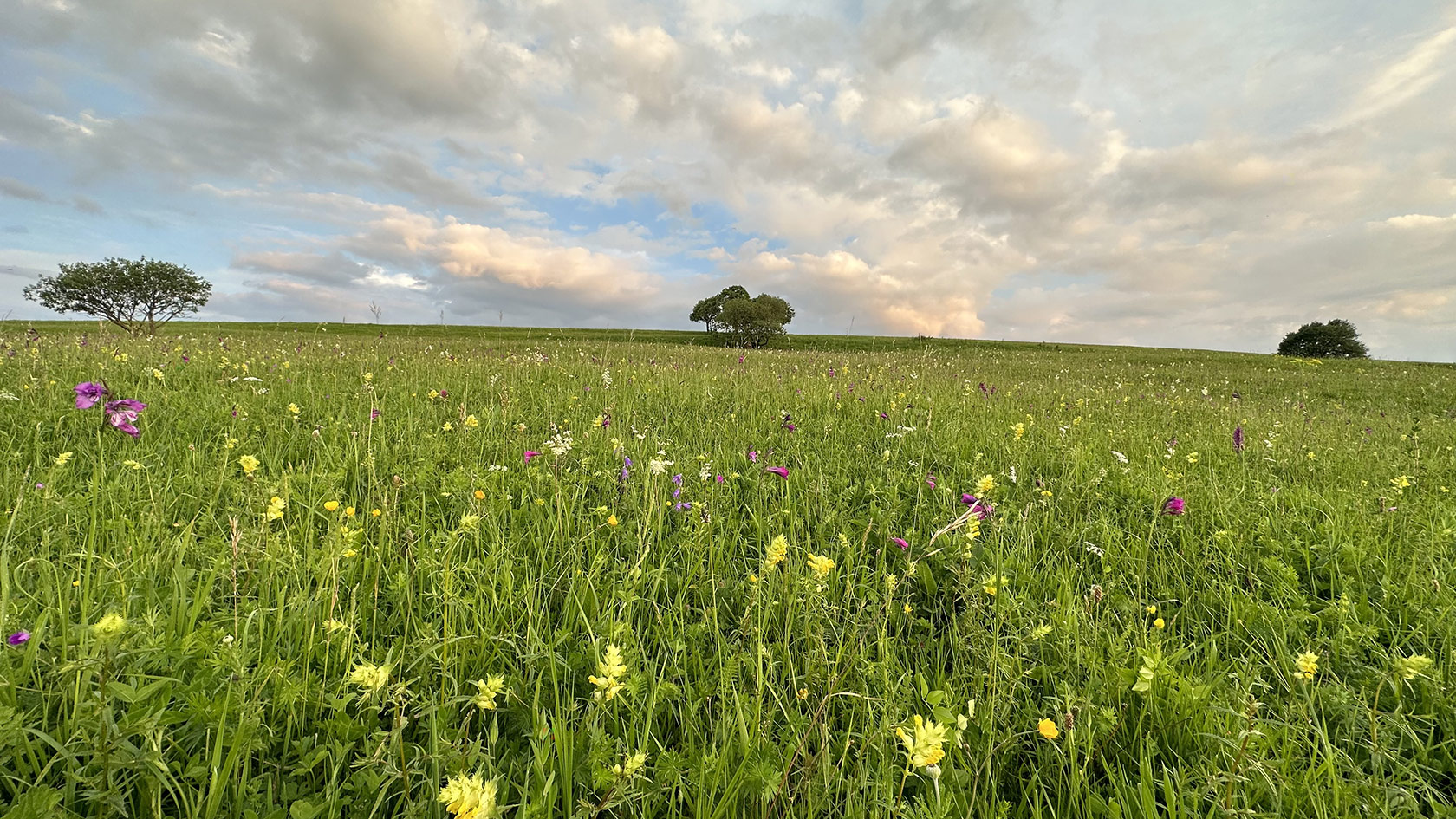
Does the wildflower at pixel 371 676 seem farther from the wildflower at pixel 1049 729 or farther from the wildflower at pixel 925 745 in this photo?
the wildflower at pixel 1049 729

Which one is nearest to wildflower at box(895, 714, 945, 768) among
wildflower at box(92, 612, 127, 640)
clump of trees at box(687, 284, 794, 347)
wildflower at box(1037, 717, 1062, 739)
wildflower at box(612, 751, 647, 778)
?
wildflower at box(1037, 717, 1062, 739)

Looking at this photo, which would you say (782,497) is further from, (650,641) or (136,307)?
(136,307)

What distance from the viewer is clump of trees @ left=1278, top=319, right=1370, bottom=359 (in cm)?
6209

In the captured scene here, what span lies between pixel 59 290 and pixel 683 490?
66.5 metres

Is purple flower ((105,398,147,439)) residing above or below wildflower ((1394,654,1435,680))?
above

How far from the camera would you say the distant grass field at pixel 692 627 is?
4.62ft

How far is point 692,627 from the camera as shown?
6.74ft

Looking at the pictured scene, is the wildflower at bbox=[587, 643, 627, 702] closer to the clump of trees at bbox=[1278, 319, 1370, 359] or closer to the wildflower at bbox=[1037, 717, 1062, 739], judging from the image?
the wildflower at bbox=[1037, 717, 1062, 739]

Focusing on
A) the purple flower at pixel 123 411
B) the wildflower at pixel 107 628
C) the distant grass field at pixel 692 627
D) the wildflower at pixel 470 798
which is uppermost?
the purple flower at pixel 123 411

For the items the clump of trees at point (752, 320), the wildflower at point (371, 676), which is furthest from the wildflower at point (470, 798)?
the clump of trees at point (752, 320)

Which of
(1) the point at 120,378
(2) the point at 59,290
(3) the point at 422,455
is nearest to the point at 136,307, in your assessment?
(2) the point at 59,290

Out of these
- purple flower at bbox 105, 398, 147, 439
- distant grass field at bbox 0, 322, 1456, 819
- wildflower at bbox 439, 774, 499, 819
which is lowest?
distant grass field at bbox 0, 322, 1456, 819

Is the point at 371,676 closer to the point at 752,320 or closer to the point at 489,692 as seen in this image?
the point at 489,692

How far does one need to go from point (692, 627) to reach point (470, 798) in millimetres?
1130
